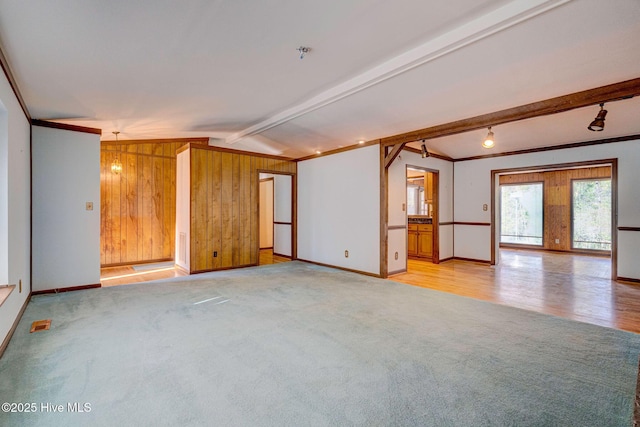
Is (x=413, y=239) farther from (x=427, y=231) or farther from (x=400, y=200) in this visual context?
(x=400, y=200)

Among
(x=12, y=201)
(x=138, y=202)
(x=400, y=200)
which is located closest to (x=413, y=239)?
(x=400, y=200)

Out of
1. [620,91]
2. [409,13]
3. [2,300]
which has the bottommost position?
[2,300]

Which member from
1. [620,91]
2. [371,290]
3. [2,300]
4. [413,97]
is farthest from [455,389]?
[2,300]

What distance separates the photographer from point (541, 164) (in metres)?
5.95

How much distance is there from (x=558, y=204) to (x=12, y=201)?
37.2 feet

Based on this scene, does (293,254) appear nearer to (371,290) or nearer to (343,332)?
(371,290)

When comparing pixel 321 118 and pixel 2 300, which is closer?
pixel 2 300

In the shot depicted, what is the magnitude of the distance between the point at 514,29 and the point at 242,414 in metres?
3.17

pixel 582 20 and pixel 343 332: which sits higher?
pixel 582 20

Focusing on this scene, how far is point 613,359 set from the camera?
2355 mm

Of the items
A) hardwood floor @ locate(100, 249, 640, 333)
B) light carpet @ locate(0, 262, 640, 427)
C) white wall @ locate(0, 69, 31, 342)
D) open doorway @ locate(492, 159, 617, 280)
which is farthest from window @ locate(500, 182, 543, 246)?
white wall @ locate(0, 69, 31, 342)

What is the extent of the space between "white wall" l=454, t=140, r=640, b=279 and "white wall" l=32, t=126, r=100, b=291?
7196 mm

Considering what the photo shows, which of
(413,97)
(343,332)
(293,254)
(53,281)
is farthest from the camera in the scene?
(293,254)

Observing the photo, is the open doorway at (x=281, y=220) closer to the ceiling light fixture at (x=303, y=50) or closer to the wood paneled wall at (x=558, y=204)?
the ceiling light fixture at (x=303, y=50)
